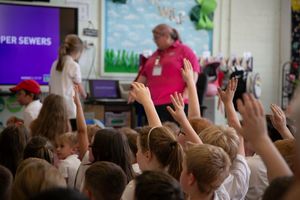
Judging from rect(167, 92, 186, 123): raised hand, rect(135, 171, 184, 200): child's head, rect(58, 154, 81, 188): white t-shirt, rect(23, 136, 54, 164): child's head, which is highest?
rect(167, 92, 186, 123): raised hand

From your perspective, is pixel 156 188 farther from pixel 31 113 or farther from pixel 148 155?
pixel 31 113

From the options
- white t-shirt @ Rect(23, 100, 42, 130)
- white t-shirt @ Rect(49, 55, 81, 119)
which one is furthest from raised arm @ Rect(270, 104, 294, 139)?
white t-shirt @ Rect(49, 55, 81, 119)

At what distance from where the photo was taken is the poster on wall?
8.24 m

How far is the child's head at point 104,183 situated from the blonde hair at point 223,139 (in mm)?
711

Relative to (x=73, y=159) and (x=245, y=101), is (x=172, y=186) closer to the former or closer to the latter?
(x=245, y=101)

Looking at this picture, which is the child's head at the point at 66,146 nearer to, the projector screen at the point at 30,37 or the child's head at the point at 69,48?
the child's head at the point at 69,48

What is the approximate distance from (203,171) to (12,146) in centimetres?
154

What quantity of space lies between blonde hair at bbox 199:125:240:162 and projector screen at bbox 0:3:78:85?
15.7 ft

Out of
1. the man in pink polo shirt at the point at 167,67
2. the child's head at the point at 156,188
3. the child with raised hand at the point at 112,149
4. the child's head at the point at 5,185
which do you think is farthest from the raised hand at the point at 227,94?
the man in pink polo shirt at the point at 167,67

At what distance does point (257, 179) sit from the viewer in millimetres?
3010

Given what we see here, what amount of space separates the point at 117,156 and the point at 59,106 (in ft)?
5.76

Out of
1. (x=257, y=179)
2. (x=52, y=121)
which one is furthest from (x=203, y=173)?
(x=52, y=121)

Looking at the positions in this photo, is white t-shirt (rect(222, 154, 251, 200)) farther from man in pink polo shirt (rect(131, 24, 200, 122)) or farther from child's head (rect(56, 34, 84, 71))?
child's head (rect(56, 34, 84, 71))

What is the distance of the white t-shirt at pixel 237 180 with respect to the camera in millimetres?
2689
